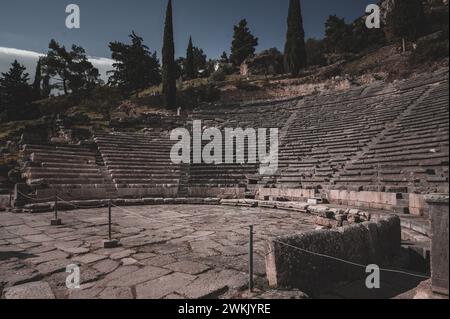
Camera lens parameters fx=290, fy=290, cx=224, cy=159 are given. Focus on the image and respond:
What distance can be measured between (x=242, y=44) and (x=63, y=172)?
119ft

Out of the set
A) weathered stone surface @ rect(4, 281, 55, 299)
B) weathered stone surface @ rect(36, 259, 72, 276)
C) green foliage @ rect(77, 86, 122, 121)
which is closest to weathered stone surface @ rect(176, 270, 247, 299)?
weathered stone surface @ rect(4, 281, 55, 299)

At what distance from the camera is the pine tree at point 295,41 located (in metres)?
30.8

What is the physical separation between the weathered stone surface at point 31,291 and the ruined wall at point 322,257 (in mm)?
2640

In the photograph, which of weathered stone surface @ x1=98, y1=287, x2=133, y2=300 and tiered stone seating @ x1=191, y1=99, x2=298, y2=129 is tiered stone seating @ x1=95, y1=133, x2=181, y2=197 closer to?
tiered stone seating @ x1=191, y1=99, x2=298, y2=129

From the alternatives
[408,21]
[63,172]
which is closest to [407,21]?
[408,21]

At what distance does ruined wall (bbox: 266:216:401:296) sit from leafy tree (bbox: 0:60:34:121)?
3546cm

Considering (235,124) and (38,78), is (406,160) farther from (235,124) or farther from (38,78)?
(38,78)

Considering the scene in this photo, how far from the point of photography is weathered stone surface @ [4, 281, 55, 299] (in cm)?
334

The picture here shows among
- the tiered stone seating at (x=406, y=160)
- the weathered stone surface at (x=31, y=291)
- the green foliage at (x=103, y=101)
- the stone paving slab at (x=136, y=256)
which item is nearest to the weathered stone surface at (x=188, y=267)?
the stone paving slab at (x=136, y=256)

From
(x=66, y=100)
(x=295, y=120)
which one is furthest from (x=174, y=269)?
(x=66, y=100)

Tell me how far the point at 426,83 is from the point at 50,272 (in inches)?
639

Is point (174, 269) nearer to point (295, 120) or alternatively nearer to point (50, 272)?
point (50, 272)

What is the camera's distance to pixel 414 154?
8.91 m

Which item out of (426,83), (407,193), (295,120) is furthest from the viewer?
(295,120)
